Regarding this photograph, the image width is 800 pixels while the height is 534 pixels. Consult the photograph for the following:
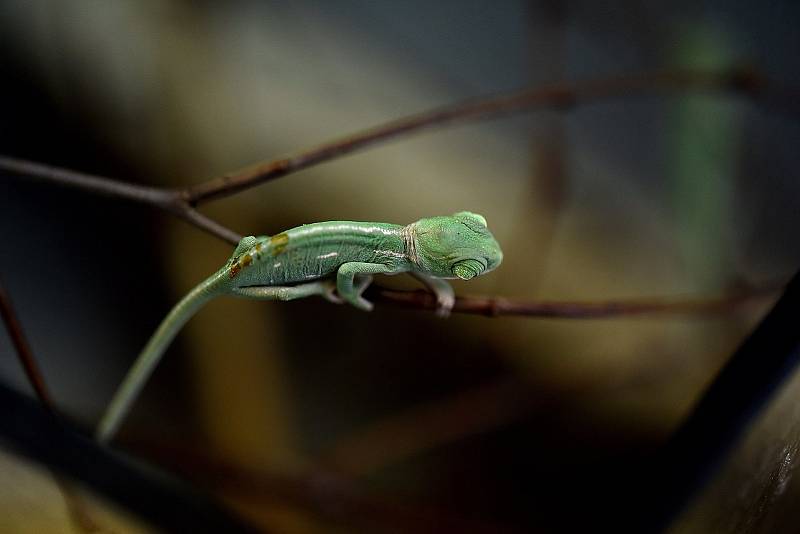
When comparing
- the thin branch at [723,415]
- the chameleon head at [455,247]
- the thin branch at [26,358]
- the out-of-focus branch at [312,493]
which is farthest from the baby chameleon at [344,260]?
the out-of-focus branch at [312,493]

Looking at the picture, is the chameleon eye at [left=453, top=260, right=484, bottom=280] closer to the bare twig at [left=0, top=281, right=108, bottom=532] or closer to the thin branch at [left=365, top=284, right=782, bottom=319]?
the thin branch at [left=365, top=284, right=782, bottom=319]

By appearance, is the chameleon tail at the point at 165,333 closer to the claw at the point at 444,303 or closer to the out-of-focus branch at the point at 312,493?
the claw at the point at 444,303

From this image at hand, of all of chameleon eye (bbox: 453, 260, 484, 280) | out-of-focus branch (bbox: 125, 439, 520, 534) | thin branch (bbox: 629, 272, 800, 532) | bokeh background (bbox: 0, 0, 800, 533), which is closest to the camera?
thin branch (bbox: 629, 272, 800, 532)

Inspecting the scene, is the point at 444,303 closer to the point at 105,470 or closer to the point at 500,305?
the point at 500,305

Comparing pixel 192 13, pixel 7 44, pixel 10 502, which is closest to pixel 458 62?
pixel 192 13

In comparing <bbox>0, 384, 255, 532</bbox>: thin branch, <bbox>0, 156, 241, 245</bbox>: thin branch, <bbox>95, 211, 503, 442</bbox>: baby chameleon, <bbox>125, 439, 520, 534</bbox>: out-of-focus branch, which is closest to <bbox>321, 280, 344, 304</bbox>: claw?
<bbox>95, 211, 503, 442</bbox>: baby chameleon
